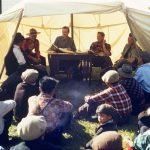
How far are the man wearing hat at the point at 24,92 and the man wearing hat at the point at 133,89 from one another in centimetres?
172

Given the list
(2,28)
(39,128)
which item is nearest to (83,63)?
(2,28)

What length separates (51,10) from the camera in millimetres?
9742

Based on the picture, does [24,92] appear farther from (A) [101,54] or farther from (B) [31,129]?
(A) [101,54]

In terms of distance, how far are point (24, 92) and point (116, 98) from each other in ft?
5.53

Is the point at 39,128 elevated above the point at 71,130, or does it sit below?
above

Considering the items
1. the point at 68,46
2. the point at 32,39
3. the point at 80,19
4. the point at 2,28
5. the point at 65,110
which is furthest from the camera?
the point at 80,19

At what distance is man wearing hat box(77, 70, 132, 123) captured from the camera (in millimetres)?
8195

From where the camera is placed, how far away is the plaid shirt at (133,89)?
28.7ft

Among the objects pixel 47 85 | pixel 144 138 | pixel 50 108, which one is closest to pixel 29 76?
pixel 47 85

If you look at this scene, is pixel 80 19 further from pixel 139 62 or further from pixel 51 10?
pixel 51 10

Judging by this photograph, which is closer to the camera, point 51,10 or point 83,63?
point 51,10

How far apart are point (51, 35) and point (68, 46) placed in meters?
2.24

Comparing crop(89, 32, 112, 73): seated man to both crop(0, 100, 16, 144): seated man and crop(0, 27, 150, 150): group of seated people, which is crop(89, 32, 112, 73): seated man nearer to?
crop(0, 27, 150, 150): group of seated people

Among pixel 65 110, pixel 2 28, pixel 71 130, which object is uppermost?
pixel 2 28
